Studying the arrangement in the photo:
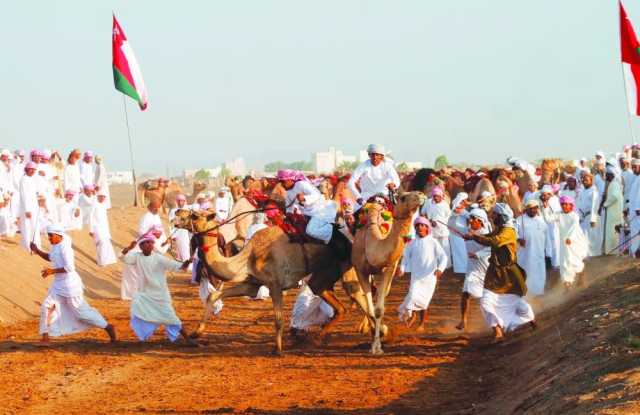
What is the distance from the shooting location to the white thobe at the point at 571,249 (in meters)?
16.0

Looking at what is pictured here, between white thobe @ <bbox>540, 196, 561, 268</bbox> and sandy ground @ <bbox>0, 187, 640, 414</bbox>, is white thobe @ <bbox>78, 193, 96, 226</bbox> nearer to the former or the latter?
sandy ground @ <bbox>0, 187, 640, 414</bbox>

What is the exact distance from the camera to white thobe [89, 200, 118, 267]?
22.1m

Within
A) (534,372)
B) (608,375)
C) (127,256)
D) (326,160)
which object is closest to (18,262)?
(127,256)

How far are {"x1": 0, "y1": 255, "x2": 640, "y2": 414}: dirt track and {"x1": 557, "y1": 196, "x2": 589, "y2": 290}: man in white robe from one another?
1.19m

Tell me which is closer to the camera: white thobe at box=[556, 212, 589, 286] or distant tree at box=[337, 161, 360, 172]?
white thobe at box=[556, 212, 589, 286]

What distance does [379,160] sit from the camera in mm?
14320

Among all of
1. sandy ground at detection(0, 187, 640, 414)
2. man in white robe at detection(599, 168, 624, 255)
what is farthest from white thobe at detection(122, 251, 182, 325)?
man in white robe at detection(599, 168, 624, 255)

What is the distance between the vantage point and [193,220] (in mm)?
12281

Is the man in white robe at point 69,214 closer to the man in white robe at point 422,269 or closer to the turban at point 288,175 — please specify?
the turban at point 288,175

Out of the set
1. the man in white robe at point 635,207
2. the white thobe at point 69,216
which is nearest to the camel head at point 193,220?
the man in white robe at point 635,207

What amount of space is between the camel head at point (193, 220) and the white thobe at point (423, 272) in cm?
287

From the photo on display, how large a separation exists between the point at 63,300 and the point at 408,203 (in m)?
4.76

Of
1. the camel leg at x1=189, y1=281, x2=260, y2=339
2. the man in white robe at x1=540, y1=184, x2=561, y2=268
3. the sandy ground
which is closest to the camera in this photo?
the sandy ground

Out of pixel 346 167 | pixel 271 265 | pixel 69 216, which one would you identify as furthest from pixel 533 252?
pixel 346 167
